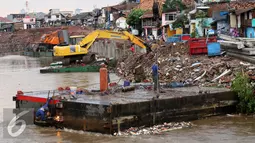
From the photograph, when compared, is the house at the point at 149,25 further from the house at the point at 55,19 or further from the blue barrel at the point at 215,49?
the house at the point at 55,19

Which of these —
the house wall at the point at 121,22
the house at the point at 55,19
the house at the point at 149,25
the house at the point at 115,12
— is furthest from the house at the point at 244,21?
the house at the point at 55,19

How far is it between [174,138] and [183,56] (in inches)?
517

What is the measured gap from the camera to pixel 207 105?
18219mm

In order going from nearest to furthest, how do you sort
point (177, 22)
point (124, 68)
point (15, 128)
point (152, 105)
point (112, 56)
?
1. point (152, 105)
2. point (15, 128)
3. point (124, 68)
4. point (112, 56)
5. point (177, 22)

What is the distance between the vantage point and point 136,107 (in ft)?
52.4

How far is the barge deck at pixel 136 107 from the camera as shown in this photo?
50.8ft

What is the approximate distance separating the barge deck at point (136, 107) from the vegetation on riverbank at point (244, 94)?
1.05ft

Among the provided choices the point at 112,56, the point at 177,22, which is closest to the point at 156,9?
the point at 177,22

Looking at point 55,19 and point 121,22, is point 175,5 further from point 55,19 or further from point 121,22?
point 55,19

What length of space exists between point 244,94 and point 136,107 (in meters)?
5.12

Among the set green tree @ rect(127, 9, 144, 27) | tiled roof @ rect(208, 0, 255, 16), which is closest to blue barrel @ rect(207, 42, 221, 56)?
tiled roof @ rect(208, 0, 255, 16)

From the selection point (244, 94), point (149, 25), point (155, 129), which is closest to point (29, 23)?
point (149, 25)

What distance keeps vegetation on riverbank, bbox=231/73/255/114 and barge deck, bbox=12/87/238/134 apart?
319 millimetres

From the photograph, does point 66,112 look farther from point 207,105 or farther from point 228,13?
point 228,13
